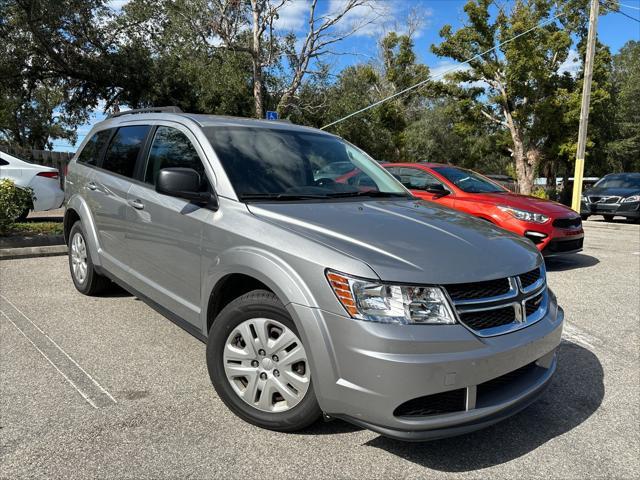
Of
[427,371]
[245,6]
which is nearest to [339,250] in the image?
[427,371]

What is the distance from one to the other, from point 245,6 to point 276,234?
2322 centimetres

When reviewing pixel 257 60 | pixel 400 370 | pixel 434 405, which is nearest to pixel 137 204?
pixel 400 370

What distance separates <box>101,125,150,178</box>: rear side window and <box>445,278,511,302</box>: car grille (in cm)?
286

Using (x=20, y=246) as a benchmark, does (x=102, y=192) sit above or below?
above

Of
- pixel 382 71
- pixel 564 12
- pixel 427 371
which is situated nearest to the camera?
pixel 427 371

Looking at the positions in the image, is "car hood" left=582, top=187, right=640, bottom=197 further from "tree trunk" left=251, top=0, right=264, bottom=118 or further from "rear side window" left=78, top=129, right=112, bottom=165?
"rear side window" left=78, top=129, right=112, bottom=165

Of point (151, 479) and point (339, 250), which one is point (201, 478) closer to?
point (151, 479)

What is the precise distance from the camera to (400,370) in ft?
7.37


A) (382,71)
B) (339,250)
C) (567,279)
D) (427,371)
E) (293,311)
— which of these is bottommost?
(567,279)

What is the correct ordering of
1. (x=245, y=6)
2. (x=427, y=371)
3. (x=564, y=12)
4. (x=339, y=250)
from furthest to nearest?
1. (x=564, y=12)
2. (x=245, y=6)
3. (x=339, y=250)
4. (x=427, y=371)

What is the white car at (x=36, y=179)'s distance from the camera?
9.27 m

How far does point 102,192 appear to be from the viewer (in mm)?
4520

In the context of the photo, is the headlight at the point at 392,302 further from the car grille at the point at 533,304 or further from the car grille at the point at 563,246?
the car grille at the point at 563,246

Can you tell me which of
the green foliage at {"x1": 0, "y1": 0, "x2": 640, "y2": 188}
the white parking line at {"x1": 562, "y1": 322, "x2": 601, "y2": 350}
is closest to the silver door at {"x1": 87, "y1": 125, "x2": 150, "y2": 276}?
the white parking line at {"x1": 562, "y1": 322, "x2": 601, "y2": 350}
